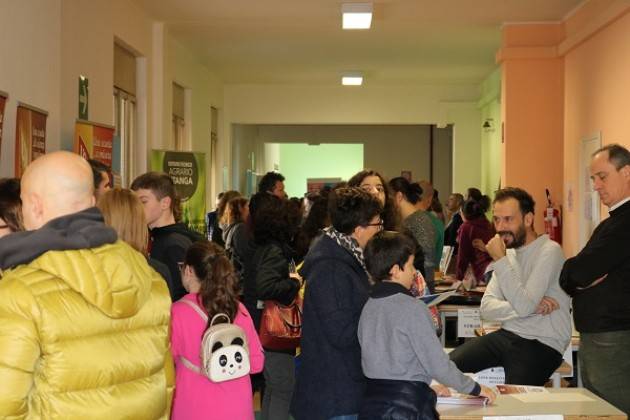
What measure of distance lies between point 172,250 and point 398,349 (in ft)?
4.62

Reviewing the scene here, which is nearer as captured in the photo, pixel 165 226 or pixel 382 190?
pixel 165 226

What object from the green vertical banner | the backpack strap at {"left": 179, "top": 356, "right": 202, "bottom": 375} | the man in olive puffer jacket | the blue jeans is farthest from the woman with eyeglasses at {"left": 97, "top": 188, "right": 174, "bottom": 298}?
the green vertical banner

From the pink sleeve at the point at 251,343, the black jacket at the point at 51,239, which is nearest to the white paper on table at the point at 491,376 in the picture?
the pink sleeve at the point at 251,343

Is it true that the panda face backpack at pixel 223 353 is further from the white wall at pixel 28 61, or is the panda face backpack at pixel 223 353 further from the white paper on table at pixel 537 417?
the white wall at pixel 28 61

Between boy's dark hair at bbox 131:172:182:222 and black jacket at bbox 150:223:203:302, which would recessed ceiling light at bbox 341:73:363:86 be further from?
black jacket at bbox 150:223:203:302

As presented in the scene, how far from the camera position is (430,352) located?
325 cm

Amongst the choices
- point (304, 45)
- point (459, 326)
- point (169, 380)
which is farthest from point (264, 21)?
point (169, 380)

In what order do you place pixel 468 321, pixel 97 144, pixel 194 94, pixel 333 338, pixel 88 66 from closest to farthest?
pixel 333 338 < pixel 468 321 < pixel 97 144 < pixel 88 66 < pixel 194 94

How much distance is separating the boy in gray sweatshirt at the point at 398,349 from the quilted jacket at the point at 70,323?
3.60 ft

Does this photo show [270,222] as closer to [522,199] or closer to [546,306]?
[522,199]

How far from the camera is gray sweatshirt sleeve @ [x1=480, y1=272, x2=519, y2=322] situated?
445 centimetres

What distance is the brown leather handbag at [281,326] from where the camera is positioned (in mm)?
4961

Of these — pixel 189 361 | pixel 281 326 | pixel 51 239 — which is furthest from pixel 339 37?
pixel 51 239

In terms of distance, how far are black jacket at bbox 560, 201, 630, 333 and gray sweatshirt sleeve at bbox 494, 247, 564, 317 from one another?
0.16 metres
